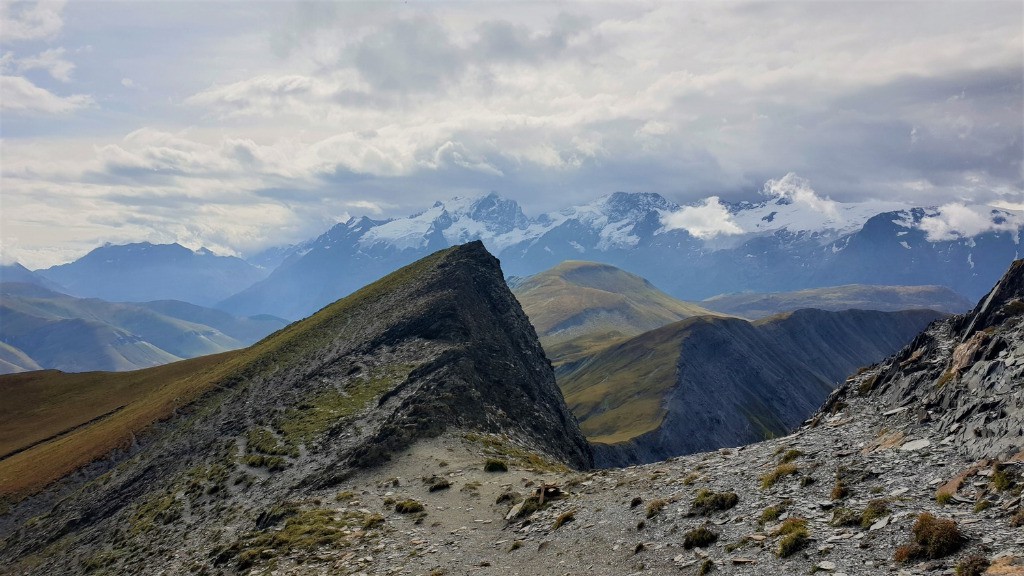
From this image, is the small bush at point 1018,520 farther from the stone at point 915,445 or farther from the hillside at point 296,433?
the hillside at point 296,433

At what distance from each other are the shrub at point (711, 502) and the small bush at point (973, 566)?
10523 millimetres

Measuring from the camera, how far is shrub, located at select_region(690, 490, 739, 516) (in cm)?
3011

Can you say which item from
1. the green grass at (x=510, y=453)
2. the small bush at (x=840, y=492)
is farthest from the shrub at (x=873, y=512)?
the green grass at (x=510, y=453)

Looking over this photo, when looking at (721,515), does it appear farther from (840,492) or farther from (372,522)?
(372,522)

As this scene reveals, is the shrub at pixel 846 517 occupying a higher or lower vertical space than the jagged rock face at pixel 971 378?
lower

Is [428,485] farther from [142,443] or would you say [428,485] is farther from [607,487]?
[142,443]

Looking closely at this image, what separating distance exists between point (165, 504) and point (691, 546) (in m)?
53.8

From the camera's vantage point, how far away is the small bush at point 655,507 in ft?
106

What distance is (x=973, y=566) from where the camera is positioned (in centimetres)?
1995

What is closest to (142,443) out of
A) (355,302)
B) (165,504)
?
(165,504)

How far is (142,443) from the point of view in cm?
8819

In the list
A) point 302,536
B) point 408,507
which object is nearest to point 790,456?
point 408,507

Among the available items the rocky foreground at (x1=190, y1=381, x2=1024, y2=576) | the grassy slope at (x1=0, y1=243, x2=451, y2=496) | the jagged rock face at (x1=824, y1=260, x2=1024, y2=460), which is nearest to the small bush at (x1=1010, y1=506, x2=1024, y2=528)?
the rocky foreground at (x1=190, y1=381, x2=1024, y2=576)

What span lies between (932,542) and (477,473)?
3396 cm
